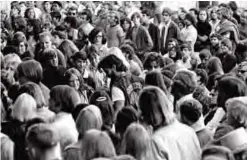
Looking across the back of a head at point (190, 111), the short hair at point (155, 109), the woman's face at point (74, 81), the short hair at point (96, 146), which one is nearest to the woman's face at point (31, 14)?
the woman's face at point (74, 81)

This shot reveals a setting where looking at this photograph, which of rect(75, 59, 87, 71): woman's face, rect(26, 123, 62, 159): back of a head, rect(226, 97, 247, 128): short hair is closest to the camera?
rect(26, 123, 62, 159): back of a head

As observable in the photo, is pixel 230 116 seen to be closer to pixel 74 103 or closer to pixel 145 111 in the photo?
pixel 145 111

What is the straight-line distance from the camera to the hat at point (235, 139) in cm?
601

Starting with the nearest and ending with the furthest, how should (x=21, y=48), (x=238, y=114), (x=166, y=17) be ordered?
(x=238, y=114), (x=21, y=48), (x=166, y=17)

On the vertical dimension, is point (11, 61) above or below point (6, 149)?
above

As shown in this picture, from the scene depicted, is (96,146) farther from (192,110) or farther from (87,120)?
(192,110)

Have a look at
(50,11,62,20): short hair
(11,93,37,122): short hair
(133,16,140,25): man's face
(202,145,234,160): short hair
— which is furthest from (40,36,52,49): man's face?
(202,145,234,160): short hair

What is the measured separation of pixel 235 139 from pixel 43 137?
1725 millimetres

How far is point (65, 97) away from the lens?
6.60 m

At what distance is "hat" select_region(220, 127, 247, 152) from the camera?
6.01 m

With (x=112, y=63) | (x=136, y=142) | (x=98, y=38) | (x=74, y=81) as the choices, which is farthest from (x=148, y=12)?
(x=136, y=142)

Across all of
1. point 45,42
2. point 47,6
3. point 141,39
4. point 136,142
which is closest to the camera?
point 136,142

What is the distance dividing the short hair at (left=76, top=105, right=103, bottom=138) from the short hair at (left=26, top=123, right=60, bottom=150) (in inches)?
33.5

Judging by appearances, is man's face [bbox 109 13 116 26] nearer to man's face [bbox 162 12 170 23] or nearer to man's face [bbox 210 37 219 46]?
man's face [bbox 162 12 170 23]
